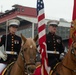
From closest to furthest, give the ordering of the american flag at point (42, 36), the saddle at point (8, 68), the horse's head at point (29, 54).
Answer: the horse's head at point (29, 54), the american flag at point (42, 36), the saddle at point (8, 68)

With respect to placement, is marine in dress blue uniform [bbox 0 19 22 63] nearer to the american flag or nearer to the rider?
the rider

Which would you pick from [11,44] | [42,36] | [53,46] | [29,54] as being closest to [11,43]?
[11,44]

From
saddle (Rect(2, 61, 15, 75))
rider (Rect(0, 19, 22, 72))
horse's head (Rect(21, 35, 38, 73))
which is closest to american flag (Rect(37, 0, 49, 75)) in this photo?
horse's head (Rect(21, 35, 38, 73))

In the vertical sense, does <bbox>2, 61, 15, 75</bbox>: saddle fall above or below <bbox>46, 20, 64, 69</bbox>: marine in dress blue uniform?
below

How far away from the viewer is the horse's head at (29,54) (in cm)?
730

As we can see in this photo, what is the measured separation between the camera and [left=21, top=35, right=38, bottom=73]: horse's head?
7297 millimetres

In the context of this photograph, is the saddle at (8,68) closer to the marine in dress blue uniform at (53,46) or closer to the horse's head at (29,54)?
the horse's head at (29,54)

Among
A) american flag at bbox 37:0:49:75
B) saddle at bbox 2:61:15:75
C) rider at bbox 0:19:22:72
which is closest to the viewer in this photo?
american flag at bbox 37:0:49:75

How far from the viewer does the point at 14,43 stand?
9.16m

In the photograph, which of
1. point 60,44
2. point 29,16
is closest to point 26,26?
point 29,16

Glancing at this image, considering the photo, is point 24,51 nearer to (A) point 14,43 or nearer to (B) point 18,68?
(B) point 18,68

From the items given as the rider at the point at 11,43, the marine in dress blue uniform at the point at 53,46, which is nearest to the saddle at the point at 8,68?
the rider at the point at 11,43

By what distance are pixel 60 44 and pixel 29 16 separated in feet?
106

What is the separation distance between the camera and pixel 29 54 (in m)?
7.41
